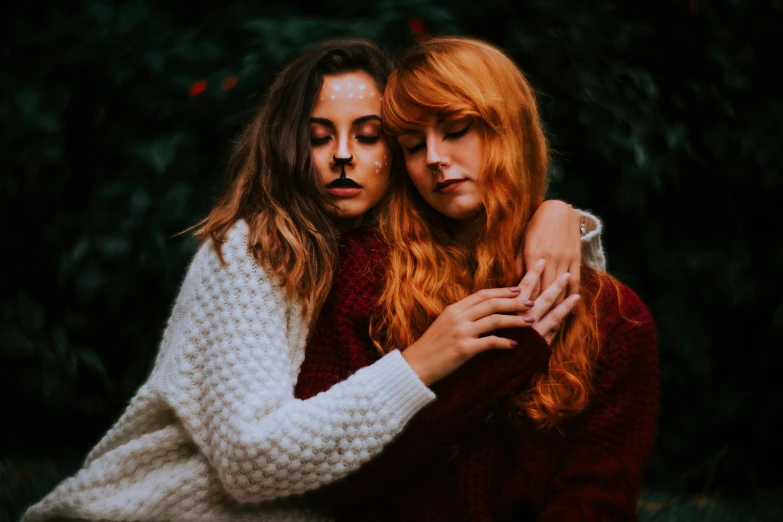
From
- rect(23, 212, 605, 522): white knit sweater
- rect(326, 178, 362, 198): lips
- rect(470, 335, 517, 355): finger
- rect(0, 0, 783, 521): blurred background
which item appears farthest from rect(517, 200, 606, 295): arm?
rect(0, 0, 783, 521): blurred background

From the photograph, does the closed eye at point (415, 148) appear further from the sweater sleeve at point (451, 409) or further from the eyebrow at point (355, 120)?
the sweater sleeve at point (451, 409)

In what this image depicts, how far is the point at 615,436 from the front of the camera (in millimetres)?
2010

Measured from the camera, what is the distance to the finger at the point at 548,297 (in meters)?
1.96

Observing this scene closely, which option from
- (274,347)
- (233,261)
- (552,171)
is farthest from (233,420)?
(552,171)

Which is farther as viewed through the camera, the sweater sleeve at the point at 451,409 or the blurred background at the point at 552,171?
the blurred background at the point at 552,171

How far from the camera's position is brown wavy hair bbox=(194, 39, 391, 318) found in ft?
6.55

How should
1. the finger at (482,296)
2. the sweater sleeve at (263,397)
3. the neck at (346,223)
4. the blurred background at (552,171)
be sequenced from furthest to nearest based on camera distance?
the blurred background at (552,171), the neck at (346,223), the finger at (482,296), the sweater sleeve at (263,397)

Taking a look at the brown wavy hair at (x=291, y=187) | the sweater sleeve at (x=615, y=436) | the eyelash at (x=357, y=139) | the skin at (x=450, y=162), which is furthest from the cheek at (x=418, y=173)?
the sweater sleeve at (x=615, y=436)

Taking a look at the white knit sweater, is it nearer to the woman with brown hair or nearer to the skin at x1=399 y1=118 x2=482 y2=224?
the woman with brown hair

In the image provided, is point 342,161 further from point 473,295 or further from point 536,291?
point 536,291

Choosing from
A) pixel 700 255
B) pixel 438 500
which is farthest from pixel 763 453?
pixel 438 500

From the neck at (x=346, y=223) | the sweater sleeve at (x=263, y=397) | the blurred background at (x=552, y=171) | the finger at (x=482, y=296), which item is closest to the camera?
the sweater sleeve at (x=263, y=397)

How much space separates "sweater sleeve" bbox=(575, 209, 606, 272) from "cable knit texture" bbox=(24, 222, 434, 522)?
65 centimetres

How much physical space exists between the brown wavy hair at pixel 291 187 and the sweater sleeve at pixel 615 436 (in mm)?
712
